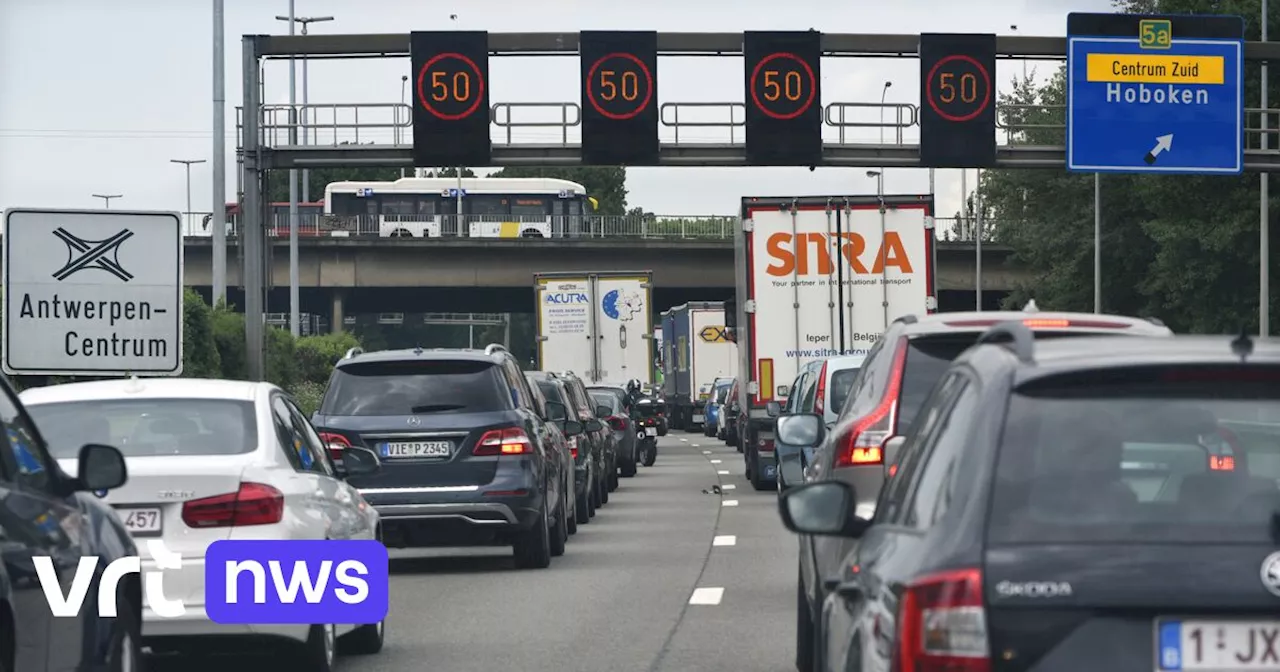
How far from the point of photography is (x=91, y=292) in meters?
20.0

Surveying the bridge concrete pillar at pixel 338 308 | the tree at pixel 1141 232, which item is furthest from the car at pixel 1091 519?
the bridge concrete pillar at pixel 338 308

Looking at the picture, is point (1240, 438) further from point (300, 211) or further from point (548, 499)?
point (300, 211)

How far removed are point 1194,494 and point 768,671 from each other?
605 centimetres

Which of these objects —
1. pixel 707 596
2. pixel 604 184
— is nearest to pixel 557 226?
pixel 707 596

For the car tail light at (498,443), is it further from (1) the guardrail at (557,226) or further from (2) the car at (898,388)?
(1) the guardrail at (557,226)

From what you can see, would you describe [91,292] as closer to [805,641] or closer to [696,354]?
[805,641]

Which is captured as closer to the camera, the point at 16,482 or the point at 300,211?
the point at 16,482

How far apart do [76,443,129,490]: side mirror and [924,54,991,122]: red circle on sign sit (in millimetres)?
26663

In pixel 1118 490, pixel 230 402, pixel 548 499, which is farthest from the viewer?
pixel 548 499

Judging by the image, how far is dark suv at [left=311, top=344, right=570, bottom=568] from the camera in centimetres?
1655

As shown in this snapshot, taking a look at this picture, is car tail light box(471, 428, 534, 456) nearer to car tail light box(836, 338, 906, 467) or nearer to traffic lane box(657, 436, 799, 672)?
traffic lane box(657, 436, 799, 672)

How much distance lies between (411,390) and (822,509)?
429 inches

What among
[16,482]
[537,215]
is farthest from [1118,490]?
[537,215]

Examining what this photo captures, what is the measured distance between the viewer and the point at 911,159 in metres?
33.6
